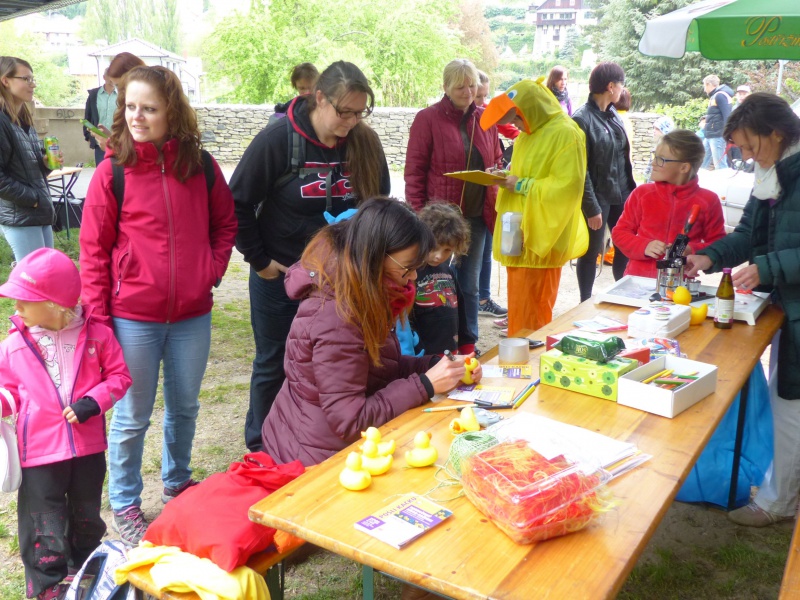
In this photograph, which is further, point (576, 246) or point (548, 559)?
point (576, 246)

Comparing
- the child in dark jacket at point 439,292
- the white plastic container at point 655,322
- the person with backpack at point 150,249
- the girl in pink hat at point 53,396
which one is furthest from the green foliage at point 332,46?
the girl in pink hat at point 53,396

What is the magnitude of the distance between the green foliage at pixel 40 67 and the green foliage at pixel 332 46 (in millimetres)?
20410

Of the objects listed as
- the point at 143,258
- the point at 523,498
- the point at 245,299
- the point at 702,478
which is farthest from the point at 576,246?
the point at 245,299

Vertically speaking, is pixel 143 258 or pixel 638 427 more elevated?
pixel 143 258

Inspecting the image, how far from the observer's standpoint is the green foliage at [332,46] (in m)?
23.8

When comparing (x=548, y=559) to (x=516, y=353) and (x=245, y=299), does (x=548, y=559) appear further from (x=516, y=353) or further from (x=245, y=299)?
(x=245, y=299)

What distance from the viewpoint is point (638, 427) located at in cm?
199

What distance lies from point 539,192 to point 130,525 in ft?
8.06

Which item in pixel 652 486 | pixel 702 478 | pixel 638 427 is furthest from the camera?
pixel 702 478

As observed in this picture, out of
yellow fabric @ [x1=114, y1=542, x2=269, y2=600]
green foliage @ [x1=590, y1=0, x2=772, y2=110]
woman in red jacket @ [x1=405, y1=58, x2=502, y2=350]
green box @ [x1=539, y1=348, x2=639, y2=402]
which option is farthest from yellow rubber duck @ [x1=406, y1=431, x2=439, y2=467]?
green foliage @ [x1=590, y1=0, x2=772, y2=110]

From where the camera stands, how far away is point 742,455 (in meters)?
3.17

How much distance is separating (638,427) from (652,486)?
1.11 ft

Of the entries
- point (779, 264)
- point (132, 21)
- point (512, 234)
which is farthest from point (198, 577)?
point (132, 21)

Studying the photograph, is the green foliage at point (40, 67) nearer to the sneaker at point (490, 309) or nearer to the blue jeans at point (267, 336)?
the sneaker at point (490, 309)
